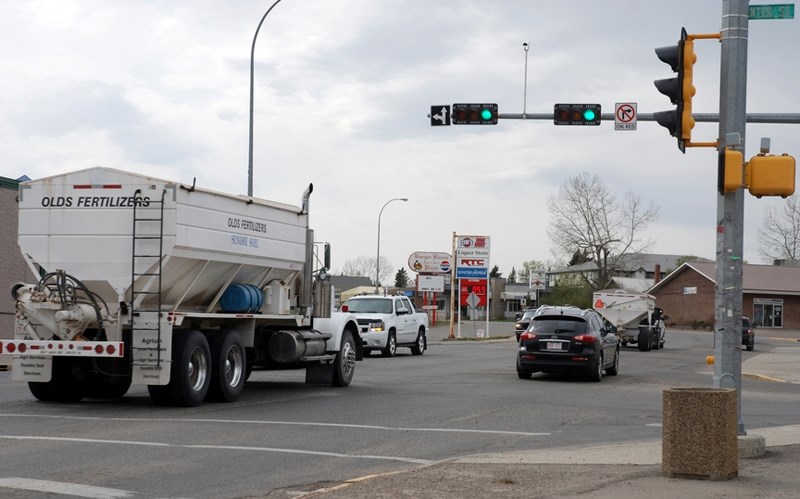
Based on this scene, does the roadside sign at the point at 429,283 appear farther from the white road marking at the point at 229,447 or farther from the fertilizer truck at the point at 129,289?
the white road marking at the point at 229,447

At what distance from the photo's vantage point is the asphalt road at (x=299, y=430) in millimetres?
9594

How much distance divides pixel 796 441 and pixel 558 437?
111 inches

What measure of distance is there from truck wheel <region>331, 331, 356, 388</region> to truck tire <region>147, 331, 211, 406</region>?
4245 mm

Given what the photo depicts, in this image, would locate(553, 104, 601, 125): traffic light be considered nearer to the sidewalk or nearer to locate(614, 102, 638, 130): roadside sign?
locate(614, 102, 638, 130): roadside sign

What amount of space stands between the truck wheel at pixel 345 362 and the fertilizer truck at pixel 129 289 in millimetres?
3197

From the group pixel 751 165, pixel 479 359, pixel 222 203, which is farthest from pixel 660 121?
pixel 479 359

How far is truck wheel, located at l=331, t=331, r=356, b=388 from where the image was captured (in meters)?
20.2

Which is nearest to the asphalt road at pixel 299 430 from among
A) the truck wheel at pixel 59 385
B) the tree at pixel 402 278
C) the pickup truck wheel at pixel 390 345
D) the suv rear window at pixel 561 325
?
the truck wheel at pixel 59 385

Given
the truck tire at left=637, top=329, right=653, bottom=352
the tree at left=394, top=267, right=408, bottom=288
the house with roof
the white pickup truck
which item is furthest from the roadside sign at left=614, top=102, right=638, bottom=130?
the tree at left=394, top=267, right=408, bottom=288

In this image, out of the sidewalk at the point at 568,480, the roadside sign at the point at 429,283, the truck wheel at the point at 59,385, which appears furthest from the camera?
the roadside sign at the point at 429,283

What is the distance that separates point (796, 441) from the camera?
12.4m

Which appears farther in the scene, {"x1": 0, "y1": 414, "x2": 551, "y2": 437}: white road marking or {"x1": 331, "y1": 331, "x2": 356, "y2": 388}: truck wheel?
{"x1": 331, "y1": 331, "x2": 356, "y2": 388}: truck wheel

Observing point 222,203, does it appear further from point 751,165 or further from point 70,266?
point 751,165

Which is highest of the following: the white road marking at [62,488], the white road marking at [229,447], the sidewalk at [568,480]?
the sidewalk at [568,480]
